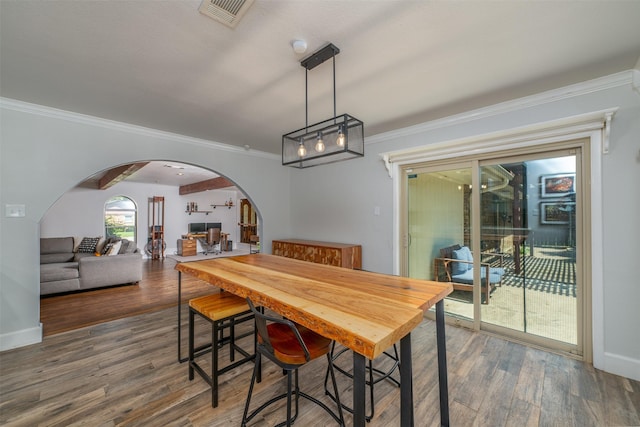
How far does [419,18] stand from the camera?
59.9 inches

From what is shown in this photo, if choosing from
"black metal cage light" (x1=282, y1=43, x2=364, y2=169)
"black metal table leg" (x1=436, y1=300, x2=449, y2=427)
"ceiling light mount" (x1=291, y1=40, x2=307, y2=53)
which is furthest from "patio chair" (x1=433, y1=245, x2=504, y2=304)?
"ceiling light mount" (x1=291, y1=40, x2=307, y2=53)

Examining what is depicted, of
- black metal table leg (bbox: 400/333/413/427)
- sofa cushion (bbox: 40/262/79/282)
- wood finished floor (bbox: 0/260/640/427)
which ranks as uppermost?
black metal table leg (bbox: 400/333/413/427)

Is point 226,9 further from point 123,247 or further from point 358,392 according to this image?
point 123,247

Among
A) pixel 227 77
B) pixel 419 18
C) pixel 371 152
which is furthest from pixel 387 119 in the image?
pixel 227 77

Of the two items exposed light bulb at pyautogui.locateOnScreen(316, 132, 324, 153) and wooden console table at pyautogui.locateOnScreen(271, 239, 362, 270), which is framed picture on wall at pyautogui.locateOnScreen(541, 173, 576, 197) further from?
exposed light bulb at pyautogui.locateOnScreen(316, 132, 324, 153)

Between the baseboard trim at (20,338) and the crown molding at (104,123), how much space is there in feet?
7.38

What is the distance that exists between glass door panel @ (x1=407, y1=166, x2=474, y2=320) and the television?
849cm

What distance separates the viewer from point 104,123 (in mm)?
3082

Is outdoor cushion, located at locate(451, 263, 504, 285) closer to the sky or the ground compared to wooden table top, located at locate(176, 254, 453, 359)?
closer to the ground

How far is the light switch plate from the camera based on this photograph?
261 cm

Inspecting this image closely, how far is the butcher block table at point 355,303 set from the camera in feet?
3.34

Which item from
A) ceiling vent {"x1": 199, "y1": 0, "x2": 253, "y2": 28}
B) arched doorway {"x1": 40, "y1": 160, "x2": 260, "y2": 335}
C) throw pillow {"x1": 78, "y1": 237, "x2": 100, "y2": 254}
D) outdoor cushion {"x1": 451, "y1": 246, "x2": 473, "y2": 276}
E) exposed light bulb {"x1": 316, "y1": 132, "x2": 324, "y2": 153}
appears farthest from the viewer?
throw pillow {"x1": 78, "y1": 237, "x2": 100, "y2": 254}

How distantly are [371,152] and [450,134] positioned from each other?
107 cm

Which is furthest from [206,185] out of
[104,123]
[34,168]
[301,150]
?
[301,150]
